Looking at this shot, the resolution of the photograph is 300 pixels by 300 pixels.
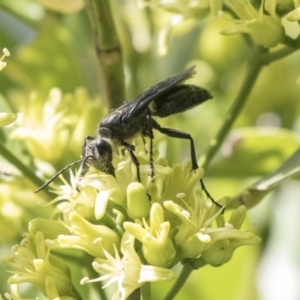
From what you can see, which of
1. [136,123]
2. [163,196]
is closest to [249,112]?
[136,123]

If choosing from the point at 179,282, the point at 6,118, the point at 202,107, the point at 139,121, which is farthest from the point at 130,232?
the point at 202,107

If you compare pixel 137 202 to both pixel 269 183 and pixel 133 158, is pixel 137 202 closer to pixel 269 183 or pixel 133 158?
pixel 133 158

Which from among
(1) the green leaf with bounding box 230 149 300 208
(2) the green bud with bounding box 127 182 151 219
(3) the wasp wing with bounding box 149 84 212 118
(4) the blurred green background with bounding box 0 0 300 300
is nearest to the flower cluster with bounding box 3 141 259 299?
(2) the green bud with bounding box 127 182 151 219

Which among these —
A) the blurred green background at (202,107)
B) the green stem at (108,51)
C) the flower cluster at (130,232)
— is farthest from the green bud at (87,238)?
the blurred green background at (202,107)

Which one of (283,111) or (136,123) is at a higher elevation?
(136,123)

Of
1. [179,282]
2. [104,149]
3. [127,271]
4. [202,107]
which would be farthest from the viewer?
[202,107]

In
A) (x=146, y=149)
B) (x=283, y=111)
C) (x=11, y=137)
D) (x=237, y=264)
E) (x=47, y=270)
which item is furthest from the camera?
(x=283, y=111)

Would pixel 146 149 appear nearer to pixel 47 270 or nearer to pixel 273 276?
pixel 47 270

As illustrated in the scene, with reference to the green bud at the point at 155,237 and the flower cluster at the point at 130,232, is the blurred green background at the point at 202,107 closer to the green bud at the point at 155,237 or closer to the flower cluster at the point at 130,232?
the flower cluster at the point at 130,232
